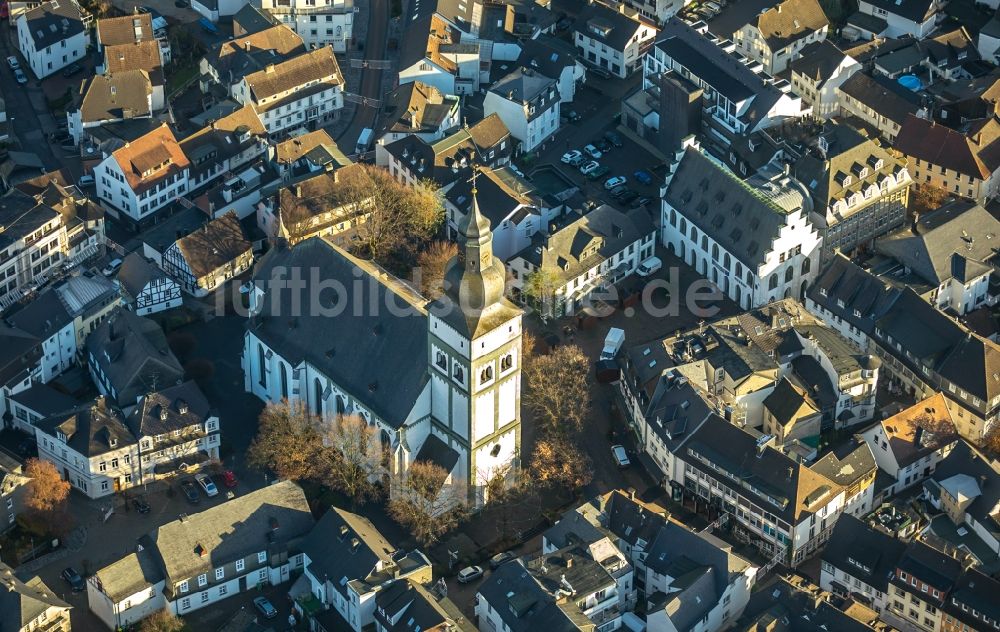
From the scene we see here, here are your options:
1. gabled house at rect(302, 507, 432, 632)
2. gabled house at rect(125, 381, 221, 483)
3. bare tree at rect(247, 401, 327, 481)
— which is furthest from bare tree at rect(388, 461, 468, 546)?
gabled house at rect(125, 381, 221, 483)

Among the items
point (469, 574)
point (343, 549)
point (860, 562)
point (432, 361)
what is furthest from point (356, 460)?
point (860, 562)

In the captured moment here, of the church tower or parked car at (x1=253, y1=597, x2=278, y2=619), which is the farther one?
parked car at (x1=253, y1=597, x2=278, y2=619)

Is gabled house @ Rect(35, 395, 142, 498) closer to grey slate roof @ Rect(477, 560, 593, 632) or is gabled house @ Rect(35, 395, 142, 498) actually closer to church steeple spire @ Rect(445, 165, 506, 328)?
church steeple spire @ Rect(445, 165, 506, 328)

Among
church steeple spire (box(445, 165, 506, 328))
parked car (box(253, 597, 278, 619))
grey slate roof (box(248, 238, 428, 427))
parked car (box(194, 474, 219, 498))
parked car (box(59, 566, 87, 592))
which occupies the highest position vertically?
church steeple spire (box(445, 165, 506, 328))

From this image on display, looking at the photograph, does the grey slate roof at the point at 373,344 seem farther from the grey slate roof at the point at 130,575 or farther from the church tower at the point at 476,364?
the grey slate roof at the point at 130,575

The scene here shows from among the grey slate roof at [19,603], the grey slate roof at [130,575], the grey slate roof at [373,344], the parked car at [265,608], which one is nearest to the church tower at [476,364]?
the grey slate roof at [373,344]

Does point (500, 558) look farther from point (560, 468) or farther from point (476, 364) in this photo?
point (476, 364)
